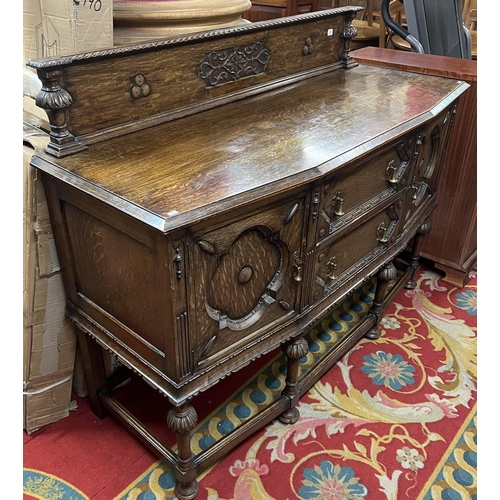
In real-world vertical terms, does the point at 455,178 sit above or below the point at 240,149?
below

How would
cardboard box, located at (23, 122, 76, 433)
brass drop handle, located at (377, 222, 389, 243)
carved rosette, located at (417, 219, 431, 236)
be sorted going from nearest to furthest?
cardboard box, located at (23, 122, 76, 433), brass drop handle, located at (377, 222, 389, 243), carved rosette, located at (417, 219, 431, 236)

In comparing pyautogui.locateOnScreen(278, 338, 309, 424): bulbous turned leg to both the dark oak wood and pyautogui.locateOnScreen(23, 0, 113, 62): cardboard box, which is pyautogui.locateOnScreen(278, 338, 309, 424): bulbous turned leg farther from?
the dark oak wood

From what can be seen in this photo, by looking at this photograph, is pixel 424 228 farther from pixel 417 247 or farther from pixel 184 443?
pixel 184 443

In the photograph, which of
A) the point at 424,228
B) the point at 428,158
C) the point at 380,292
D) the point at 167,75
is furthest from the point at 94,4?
the point at 424,228

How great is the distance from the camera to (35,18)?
116cm

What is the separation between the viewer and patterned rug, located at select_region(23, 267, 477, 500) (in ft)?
4.36

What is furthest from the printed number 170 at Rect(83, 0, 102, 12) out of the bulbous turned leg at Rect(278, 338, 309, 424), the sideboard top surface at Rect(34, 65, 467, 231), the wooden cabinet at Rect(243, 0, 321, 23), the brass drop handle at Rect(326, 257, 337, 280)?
the wooden cabinet at Rect(243, 0, 321, 23)

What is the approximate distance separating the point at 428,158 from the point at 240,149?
85 cm

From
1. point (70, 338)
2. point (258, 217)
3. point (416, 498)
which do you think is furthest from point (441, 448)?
point (70, 338)

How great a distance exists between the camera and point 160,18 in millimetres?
1326

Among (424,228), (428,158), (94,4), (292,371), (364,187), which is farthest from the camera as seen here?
(424,228)

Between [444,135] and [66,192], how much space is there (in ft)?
4.27

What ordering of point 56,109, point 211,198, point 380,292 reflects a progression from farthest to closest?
point 380,292
point 56,109
point 211,198

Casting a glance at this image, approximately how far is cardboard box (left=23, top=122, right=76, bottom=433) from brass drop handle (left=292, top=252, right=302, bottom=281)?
571mm
